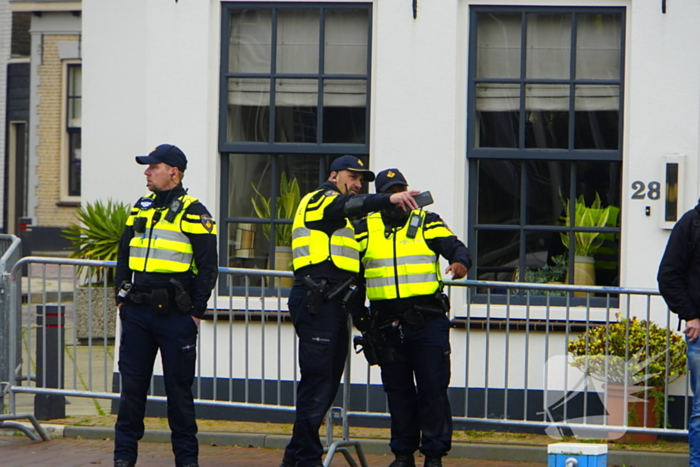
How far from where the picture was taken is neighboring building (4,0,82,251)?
24.5 metres

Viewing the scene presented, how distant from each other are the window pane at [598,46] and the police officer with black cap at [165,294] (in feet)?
11.1

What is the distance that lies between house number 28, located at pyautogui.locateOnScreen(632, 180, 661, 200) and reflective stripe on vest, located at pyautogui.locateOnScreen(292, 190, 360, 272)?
8.47 ft

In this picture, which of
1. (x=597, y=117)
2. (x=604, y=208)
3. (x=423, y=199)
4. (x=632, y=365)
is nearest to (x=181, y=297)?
(x=423, y=199)

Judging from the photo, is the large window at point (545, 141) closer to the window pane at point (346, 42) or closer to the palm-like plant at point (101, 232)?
the window pane at point (346, 42)

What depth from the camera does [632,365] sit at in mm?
7148

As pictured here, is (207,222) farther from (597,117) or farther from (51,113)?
(51,113)

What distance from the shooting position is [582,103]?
8.06m

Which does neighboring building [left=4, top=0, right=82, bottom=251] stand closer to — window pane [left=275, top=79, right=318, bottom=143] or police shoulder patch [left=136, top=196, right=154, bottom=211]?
window pane [left=275, top=79, right=318, bottom=143]

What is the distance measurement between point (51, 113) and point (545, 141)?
61.7ft

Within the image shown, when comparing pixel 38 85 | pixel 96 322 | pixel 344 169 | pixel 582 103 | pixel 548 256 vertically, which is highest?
pixel 38 85

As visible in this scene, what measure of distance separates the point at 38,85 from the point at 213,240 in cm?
1984

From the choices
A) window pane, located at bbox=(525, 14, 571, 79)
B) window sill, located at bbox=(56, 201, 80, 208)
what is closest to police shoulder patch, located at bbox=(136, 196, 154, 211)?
window pane, located at bbox=(525, 14, 571, 79)

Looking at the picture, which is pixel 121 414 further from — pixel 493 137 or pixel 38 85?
pixel 38 85

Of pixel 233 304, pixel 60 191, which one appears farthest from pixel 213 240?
pixel 60 191
